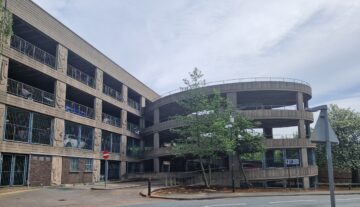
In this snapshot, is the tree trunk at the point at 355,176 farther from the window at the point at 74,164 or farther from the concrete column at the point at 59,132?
the concrete column at the point at 59,132

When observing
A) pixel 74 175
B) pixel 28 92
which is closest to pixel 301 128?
pixel 74 175

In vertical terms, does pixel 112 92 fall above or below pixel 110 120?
above

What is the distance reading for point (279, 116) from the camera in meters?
37.5

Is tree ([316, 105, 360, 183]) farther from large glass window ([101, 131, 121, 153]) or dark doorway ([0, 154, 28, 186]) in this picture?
dark doorway ([0, 154, 28, 186])

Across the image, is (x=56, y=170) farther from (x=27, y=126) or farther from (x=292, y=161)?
(x=292, y=161)

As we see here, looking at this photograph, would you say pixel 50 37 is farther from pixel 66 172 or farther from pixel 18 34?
pixel 66 172

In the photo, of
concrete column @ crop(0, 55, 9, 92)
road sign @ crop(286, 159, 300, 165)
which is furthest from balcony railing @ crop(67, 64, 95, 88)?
road sign @ crop(286, 159, 300, 165)

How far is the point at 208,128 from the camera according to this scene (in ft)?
94.5

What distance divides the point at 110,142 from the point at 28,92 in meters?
14.9

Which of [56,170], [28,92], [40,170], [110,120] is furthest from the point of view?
[110,120]

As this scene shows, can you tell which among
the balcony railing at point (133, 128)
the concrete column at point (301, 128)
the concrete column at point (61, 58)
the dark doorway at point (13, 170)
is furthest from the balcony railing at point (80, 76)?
the concrete column at point (301, 128)

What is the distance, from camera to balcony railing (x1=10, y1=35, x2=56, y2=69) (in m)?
28.2

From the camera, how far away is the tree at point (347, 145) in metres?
42.5

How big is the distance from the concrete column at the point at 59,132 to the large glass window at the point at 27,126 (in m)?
0.45
